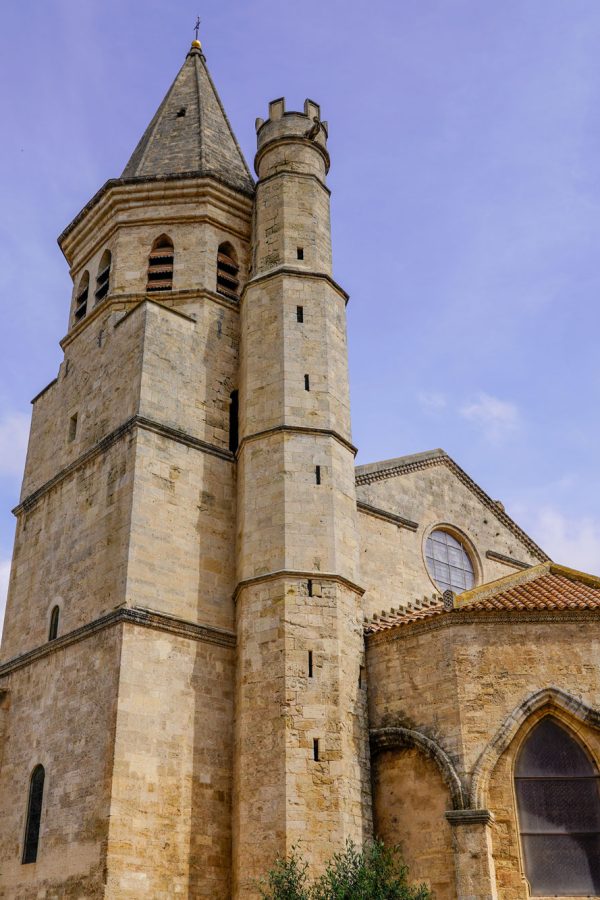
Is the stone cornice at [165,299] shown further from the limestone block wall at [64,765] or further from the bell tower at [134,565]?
the limestone block wall at [64,765]

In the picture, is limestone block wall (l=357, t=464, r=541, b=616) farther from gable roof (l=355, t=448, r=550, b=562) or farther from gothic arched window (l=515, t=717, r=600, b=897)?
gothic arched window (l=515, t=717, r=600, b=897)

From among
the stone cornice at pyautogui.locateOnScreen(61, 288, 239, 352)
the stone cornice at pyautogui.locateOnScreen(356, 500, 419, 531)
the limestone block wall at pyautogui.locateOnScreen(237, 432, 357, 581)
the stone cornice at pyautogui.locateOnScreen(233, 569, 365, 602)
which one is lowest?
the stone cornice at pyautogui.locateOnScreen(233, 569, 365, 602)

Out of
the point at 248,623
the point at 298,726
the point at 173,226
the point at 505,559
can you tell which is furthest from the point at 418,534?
the point at 173,226

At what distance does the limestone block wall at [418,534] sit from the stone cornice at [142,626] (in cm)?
306

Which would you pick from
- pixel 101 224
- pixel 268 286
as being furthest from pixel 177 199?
pixel 268 286

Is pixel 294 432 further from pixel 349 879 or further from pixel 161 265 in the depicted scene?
pixel 349 879

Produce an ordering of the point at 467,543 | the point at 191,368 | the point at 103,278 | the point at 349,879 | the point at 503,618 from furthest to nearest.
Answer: the point at 467,543 < the point at 103,278 < the point at 191,368 < the point at 503,618 < the point at 349,879

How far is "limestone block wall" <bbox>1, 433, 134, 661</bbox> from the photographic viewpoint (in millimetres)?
14031

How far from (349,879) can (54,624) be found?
6.44 metres

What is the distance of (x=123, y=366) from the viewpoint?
1608 cm

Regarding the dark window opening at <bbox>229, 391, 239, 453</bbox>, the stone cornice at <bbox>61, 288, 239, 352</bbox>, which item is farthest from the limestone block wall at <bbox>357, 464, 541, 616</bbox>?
the stone cornice at <bbox>61, 288, 239, 352</bbox>

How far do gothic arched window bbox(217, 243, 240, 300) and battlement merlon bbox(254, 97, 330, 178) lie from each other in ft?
5.48

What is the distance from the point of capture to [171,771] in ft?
42.0

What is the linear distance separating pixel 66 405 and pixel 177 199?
4652 millimetres
